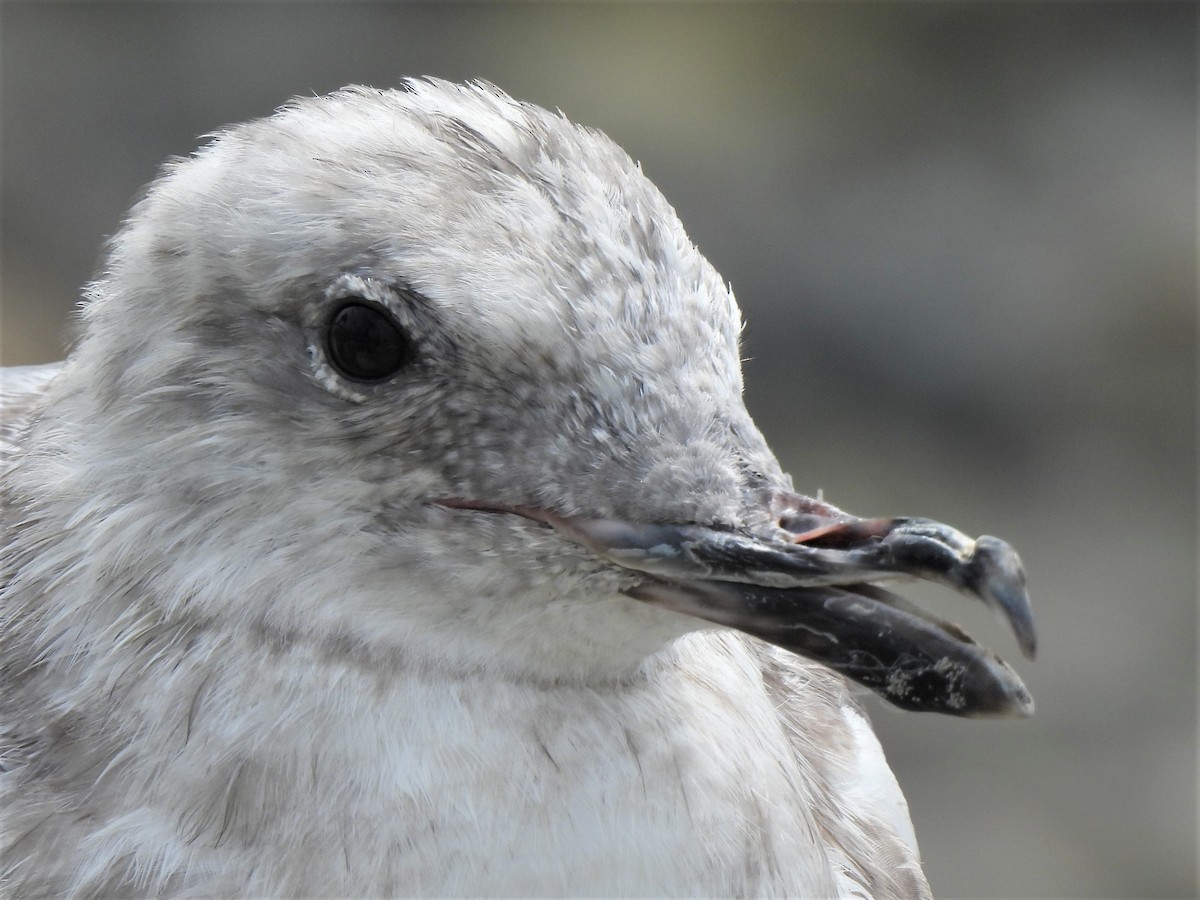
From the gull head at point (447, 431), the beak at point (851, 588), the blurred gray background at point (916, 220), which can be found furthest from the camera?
the blurred gray background at point (916, 220)

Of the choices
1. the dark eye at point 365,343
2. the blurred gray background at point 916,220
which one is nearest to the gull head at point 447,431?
the dark eye at point 365,343

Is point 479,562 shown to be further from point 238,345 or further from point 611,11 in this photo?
point 611,11

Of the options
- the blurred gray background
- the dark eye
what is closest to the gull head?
the dark eye

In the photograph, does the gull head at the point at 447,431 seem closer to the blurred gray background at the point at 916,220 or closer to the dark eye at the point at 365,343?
the dark eye at the point at 365,343

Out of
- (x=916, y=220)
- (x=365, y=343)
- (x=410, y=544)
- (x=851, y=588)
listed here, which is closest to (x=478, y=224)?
(x=365, y=343)

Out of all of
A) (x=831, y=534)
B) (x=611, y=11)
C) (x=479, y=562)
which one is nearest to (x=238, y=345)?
(x=479, y=562)

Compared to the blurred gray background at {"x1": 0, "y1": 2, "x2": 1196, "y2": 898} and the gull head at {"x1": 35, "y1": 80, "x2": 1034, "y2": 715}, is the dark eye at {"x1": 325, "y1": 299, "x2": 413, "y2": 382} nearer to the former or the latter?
the gull head at {"x1": 35, "y1": 80, "x2": 1034, "y2": 715}

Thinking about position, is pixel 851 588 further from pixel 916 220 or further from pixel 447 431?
pixel 916 220

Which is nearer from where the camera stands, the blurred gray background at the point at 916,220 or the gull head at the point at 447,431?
the gull head at the point at 447,431
